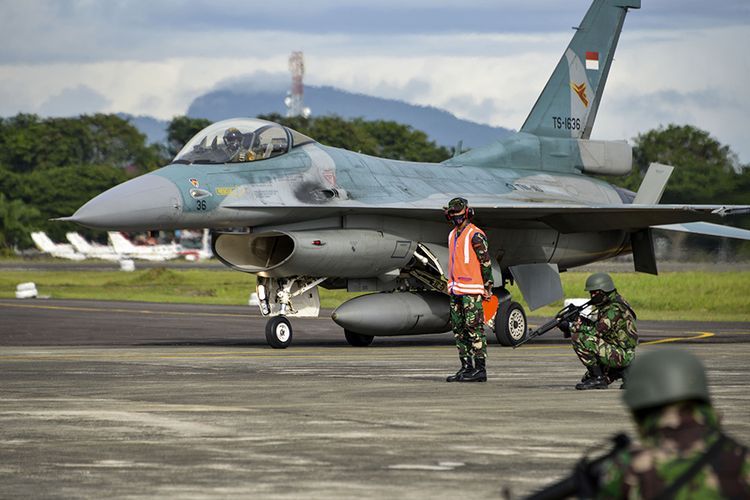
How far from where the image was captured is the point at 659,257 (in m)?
35.2

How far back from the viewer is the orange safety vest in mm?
14711

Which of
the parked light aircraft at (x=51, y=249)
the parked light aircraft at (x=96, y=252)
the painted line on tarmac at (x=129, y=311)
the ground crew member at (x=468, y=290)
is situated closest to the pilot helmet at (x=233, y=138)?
the ground crew member at (x=468, y=290)

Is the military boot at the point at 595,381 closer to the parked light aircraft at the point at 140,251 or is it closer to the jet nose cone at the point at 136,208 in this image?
the jet nose cone at the point at 136,208

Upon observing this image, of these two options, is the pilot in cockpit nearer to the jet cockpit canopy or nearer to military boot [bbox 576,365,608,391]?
the jet cockpit canopy

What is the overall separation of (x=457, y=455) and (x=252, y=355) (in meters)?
10.7

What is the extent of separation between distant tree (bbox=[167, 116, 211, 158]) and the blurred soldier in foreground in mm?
103400

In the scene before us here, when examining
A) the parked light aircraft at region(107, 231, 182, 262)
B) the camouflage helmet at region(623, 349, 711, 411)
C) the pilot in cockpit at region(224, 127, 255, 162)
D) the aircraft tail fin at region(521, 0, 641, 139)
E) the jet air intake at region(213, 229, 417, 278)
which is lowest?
the parked light aircraft at region(107, 231, 182, 262)

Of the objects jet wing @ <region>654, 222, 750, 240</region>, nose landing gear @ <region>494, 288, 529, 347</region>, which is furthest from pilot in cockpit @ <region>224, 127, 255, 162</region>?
jet wing @ <region>654, 222, 750, 240</region>

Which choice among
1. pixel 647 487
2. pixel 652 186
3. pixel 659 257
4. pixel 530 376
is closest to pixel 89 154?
pixel 659 257

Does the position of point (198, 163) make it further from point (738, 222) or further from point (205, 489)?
point (738, 222)

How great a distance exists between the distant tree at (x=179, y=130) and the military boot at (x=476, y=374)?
306 feet

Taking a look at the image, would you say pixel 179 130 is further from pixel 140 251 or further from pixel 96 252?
pixel 96 252

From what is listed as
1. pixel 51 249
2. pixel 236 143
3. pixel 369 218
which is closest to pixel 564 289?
pixel 369 218

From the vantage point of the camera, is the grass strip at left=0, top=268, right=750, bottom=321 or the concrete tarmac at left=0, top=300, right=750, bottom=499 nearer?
the concrete tarmac at left=0, top=300, right=750, bottom=499
